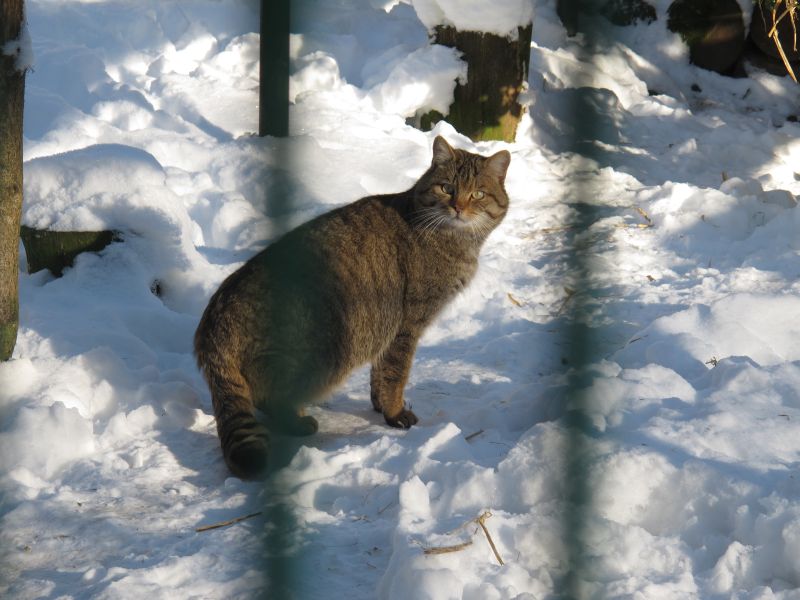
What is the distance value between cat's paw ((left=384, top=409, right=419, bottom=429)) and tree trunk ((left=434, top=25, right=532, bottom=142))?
4145mm

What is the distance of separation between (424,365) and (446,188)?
2.81ft

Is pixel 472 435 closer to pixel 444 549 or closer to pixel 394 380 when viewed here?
pixel 394 380

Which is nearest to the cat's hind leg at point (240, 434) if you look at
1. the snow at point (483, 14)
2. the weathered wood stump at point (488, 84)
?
the weathered wood stump at point (488, 84)

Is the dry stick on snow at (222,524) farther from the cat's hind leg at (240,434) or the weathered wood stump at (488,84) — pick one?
the weathered wood stump at (488,84)

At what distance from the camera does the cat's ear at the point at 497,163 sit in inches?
175

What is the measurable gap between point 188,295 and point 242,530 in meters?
2.21

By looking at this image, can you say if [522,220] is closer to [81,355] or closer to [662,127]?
[662,127]

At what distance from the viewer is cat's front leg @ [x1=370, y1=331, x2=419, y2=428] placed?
404cm

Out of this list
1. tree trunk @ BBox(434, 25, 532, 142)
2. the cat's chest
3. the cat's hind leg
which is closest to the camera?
the cat's hind leg

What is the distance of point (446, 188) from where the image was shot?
4.34 meters

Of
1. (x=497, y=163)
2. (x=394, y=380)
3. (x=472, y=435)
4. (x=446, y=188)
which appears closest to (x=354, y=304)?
(x=394, y=380)

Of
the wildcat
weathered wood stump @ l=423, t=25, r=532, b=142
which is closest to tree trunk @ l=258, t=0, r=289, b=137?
the wildcat

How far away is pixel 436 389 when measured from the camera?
4418mm

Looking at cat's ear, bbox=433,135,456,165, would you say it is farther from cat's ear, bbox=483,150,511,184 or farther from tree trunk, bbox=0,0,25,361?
tree trunk, bbox=0,0,25,361
